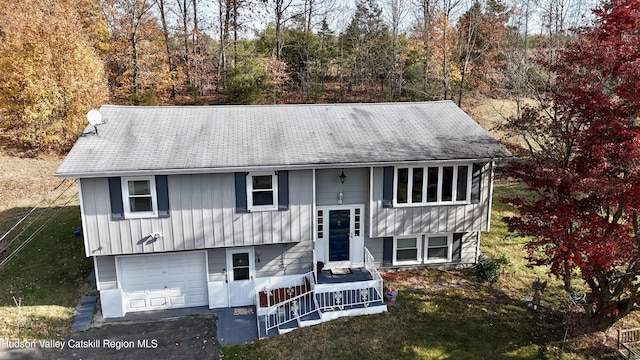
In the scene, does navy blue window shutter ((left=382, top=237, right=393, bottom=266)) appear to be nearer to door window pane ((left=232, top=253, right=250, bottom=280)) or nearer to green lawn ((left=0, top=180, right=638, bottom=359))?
green lawn ((left=0, top=180, right=638, bottom=359))

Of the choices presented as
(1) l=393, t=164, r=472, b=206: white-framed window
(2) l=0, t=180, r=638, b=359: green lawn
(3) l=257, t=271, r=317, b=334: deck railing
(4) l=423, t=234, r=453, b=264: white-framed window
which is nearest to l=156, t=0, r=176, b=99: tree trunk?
(2) l=0, t=180, r=638, b=359: green lawn

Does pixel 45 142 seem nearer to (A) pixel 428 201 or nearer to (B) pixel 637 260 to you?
(A) pixel 428 201

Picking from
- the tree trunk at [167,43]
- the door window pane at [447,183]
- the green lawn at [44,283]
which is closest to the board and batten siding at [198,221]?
the green lawn at [44,283]

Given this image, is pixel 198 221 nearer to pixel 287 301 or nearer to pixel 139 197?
pixel 139 197

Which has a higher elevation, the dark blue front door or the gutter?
the gutter

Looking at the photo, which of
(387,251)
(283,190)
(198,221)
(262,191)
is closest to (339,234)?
(387,251)

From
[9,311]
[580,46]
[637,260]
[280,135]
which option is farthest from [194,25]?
[637,260]

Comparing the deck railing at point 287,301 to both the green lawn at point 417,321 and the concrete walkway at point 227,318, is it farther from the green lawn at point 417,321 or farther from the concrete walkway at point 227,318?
the green lawn at point 417,321
